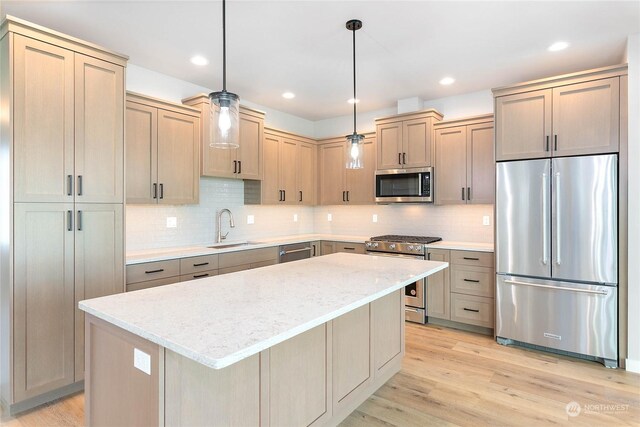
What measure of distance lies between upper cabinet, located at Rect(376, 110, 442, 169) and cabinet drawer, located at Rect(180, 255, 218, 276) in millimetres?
2495

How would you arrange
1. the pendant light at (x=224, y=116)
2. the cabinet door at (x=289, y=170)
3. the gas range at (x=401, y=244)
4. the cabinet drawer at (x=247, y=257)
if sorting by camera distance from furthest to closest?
the cabinet door at (x=289, y=170) → the gas range at (x=401, y=244) → the cabinet drawer at (x=247, y=257) → the pendant light at (x=224, y=116)

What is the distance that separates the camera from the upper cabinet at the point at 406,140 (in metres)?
4.30

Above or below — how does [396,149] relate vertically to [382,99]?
below

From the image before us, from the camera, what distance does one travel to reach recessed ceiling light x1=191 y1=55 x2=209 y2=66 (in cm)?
321

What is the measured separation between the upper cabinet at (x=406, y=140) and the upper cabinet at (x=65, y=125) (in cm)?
307

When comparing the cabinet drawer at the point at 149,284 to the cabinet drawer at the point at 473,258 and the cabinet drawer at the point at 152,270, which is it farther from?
the cabinet drawer at the point at 473,258

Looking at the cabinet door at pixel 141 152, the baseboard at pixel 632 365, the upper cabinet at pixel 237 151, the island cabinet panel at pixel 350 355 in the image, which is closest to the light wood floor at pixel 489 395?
the baseboard at pixel 632 365

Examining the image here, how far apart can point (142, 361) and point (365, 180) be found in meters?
4.02

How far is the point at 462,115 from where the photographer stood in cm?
438

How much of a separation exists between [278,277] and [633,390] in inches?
110

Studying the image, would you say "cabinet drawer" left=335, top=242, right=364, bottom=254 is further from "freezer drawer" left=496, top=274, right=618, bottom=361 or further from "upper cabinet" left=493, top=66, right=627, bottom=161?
"upper cabinet" left=493, top=66, right=627, bottom=161

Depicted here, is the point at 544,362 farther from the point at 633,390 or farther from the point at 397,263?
the point at 397,263

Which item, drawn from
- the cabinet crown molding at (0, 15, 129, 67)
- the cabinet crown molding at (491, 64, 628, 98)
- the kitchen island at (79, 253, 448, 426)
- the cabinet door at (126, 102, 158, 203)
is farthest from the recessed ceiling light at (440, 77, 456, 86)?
the cabinet crown molding at (0, 15, 129, 67)

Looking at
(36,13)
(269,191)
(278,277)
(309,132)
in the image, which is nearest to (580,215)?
(278,277)
